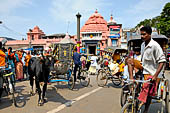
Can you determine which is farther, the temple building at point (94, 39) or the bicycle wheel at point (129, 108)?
the temple building at point (94, 39)

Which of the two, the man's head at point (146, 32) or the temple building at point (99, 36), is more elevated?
the temple building at point (99, 36)

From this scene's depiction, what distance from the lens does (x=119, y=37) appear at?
3134cm

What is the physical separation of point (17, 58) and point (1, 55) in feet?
13.6

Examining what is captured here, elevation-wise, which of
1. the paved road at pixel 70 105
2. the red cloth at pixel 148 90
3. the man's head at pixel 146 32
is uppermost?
the man's head at pixel 146 32

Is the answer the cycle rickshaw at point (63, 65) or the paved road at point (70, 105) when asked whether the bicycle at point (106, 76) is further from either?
the cycle rickshaw at point (63, 65)

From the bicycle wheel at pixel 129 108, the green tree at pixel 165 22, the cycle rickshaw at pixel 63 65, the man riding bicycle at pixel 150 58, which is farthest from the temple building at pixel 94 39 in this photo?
the bicycle wheel at pixel 129 108

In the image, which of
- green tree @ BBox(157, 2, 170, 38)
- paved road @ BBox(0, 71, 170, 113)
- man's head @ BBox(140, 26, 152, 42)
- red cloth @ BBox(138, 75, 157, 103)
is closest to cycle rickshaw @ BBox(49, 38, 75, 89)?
paved road @ BBox(0, 71, 170, 113)

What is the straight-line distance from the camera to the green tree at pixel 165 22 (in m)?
20.8

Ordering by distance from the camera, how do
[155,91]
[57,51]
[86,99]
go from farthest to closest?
[57,51] → [86,99] → [155,91]

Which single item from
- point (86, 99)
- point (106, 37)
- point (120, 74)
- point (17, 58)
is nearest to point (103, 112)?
point (86, 99)

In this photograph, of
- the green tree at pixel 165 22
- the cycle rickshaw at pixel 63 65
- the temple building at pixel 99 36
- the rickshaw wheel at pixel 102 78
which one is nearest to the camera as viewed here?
the cycle rickshaw at pixel 63 65

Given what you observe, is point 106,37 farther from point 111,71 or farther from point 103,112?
point 103,112

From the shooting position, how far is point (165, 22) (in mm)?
21359

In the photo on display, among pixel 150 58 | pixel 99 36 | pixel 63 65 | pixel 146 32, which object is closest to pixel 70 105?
pixel 63 65
